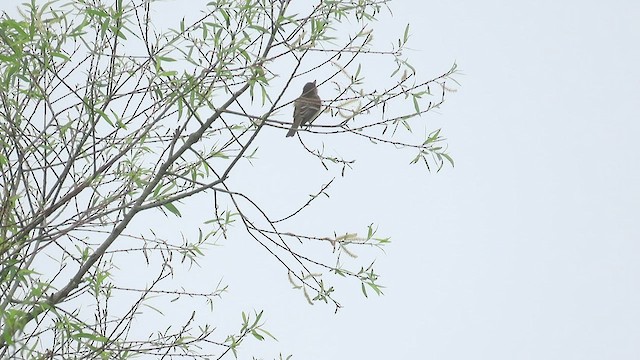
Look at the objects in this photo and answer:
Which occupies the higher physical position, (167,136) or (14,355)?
(167,136)

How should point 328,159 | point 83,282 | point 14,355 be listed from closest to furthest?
point 14,355 → point 83,282 → point 328,159

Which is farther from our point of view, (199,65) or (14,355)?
(199,65)

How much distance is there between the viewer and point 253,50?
117 inches

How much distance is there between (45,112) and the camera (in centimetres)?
302

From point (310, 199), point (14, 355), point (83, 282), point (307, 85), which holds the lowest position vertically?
point (14, 355)

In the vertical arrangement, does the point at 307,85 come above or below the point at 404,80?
above

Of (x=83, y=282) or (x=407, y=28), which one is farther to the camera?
(x=407, y=28)

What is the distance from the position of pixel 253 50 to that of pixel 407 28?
62 cm

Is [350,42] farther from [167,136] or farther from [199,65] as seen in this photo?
[167,136]

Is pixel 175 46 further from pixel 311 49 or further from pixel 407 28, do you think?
pixel 407 28

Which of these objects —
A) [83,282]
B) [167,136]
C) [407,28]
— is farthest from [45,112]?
[407,28]

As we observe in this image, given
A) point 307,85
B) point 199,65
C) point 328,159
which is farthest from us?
point 307,85

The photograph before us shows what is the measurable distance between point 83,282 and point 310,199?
0.80m

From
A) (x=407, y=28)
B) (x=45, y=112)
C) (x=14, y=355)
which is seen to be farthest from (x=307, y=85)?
(x=14, y=355)
